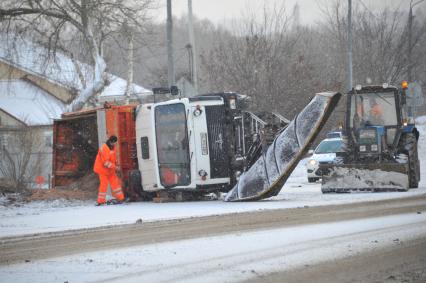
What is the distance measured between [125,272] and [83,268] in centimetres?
63

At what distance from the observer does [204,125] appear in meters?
16.6

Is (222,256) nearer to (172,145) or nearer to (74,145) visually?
(172,145)

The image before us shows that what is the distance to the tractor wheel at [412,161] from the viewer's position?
18250mm

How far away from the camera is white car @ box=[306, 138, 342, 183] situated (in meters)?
24.8

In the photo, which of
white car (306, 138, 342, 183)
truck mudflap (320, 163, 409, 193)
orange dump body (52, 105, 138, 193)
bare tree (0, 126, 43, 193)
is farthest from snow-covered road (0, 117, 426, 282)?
white car (306, 138, 342, 183)

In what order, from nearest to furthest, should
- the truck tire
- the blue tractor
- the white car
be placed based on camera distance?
1. the blue tractor
2. the truck tire
3. the white car

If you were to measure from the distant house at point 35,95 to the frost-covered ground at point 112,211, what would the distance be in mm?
5486

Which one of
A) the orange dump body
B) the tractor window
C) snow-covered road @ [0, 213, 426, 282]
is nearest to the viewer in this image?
snow-covered road @ [0, 213, 426, 282]

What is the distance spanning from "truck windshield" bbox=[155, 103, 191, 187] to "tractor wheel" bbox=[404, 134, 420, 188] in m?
5.92

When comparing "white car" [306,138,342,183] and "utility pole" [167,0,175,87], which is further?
"white car" [306,138,342,183]

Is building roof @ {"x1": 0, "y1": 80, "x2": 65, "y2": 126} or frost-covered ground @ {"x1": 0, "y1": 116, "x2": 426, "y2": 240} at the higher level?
building roof @ {"x1": 0, "y1": 80, "x2": 65, "y2": 126}

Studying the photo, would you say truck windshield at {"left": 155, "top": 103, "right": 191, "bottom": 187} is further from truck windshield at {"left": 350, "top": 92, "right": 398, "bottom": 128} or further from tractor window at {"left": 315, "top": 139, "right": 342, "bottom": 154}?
tractor window at {"left": 315, "top": 139, "right": 342, "bottom": 154}

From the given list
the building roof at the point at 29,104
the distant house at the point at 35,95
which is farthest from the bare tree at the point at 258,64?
the building roof at the point at 29,104

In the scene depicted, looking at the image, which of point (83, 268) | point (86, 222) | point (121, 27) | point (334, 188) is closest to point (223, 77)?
point (121, 27)
